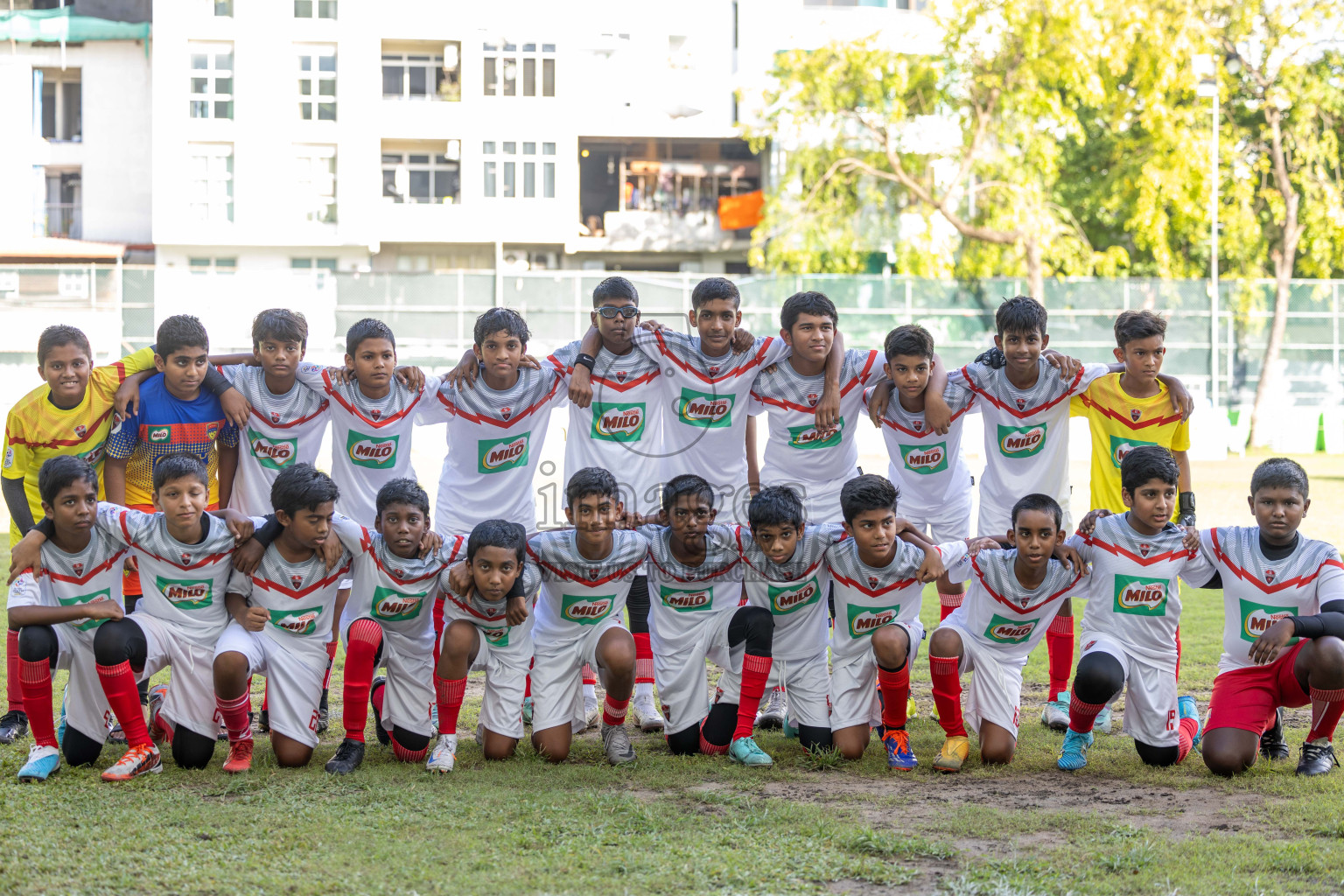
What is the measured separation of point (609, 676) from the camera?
4.91m

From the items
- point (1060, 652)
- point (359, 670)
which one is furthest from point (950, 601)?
point (359, 670)

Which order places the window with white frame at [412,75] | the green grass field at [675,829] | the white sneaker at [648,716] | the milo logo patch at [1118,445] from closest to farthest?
the green grass field at [675,829], the white sneaker at [648,716], the milo logo patch at [1118,445], the window with white frame at [412,75]

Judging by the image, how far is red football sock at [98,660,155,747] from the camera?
4.52 metres

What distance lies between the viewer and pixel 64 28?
→ 32375 mm

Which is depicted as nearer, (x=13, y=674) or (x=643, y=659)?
(x=13, y=674)

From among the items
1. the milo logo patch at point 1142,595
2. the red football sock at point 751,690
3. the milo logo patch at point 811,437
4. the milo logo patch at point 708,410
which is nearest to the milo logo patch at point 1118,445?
the milo logo patch at point 1142,595

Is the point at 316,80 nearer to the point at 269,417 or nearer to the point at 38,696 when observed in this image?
the point at 269,417

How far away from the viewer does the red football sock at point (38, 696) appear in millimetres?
4492

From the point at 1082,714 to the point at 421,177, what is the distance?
30184mm

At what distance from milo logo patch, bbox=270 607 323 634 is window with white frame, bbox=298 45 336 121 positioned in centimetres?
2896

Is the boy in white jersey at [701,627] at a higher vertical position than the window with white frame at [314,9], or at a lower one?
lower

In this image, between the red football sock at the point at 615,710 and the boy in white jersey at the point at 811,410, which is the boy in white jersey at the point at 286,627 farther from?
the boy in white jersey at the point at 811,410

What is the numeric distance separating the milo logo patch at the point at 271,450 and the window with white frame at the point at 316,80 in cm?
2803

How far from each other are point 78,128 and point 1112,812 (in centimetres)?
3567
